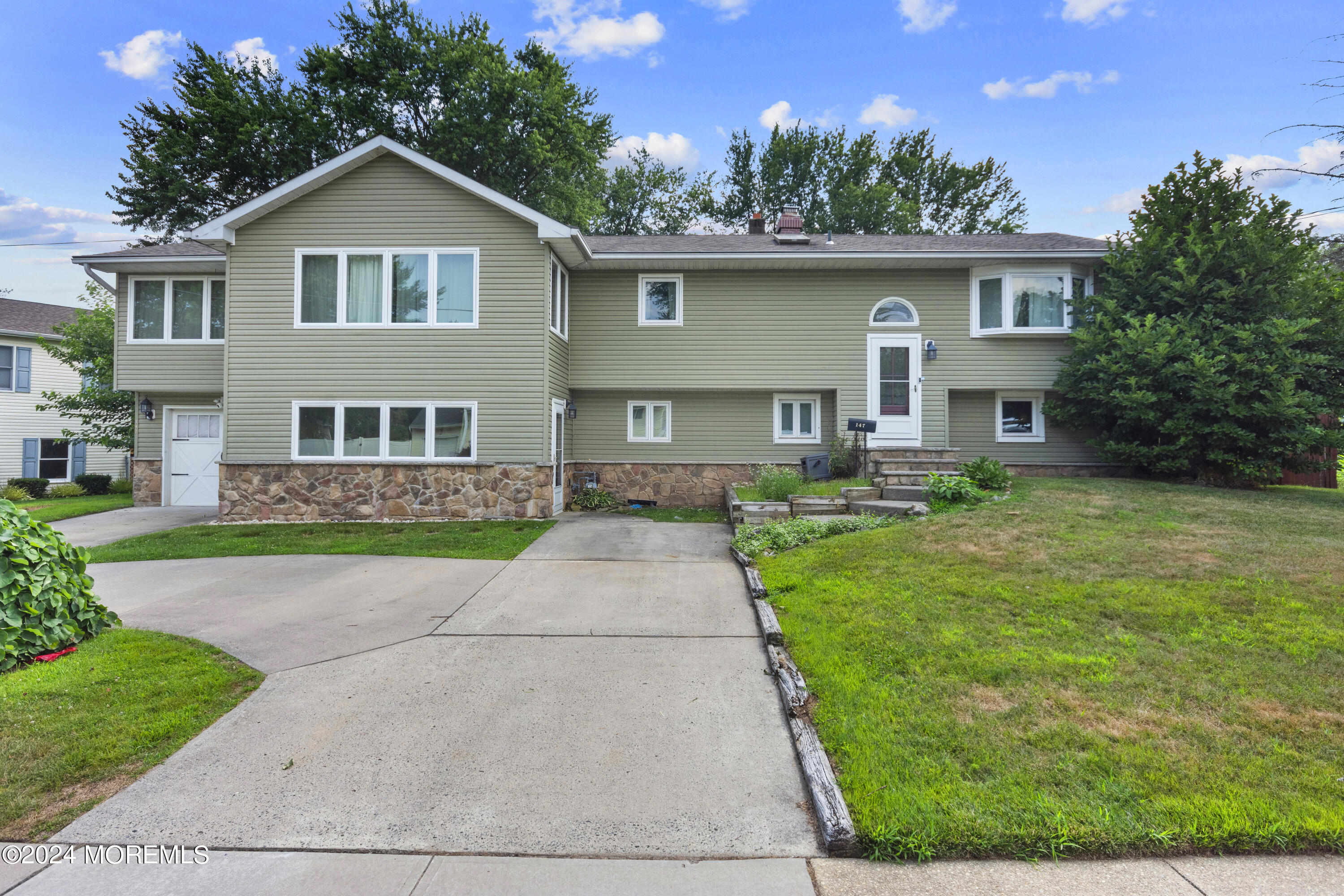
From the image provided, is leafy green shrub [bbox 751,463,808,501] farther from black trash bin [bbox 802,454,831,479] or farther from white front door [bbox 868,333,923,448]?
white front door [bbox 868,333,923,448]

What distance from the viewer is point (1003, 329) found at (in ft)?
43.2

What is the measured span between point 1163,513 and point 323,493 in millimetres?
13088

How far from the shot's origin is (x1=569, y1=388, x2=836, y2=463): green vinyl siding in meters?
14.2

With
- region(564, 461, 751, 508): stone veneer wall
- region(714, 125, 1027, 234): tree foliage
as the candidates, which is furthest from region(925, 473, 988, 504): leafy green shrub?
region(714, 125, 1027, 234): tree foliage

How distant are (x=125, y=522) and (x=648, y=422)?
1019 cm

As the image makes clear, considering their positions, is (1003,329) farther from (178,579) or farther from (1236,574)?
(178,579)

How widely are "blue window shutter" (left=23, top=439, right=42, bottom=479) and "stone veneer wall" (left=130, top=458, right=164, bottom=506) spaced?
10.1 meters

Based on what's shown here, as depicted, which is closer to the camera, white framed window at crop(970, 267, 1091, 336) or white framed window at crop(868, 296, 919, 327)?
white framed window at crop(970, 267, 1091, 336)

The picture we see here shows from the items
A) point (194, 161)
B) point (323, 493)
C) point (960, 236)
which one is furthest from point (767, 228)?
point (323, 493)

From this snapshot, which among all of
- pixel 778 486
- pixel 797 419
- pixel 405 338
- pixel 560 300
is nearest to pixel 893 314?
pixel 797 419

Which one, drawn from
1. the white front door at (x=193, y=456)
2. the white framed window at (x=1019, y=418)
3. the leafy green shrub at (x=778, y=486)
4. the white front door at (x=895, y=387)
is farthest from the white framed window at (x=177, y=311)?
the white framed window at (x=1019, y=418)

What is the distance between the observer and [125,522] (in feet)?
39.4

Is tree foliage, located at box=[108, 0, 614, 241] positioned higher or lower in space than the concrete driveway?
higher

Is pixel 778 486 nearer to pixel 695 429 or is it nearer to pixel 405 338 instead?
pixel 695 429
